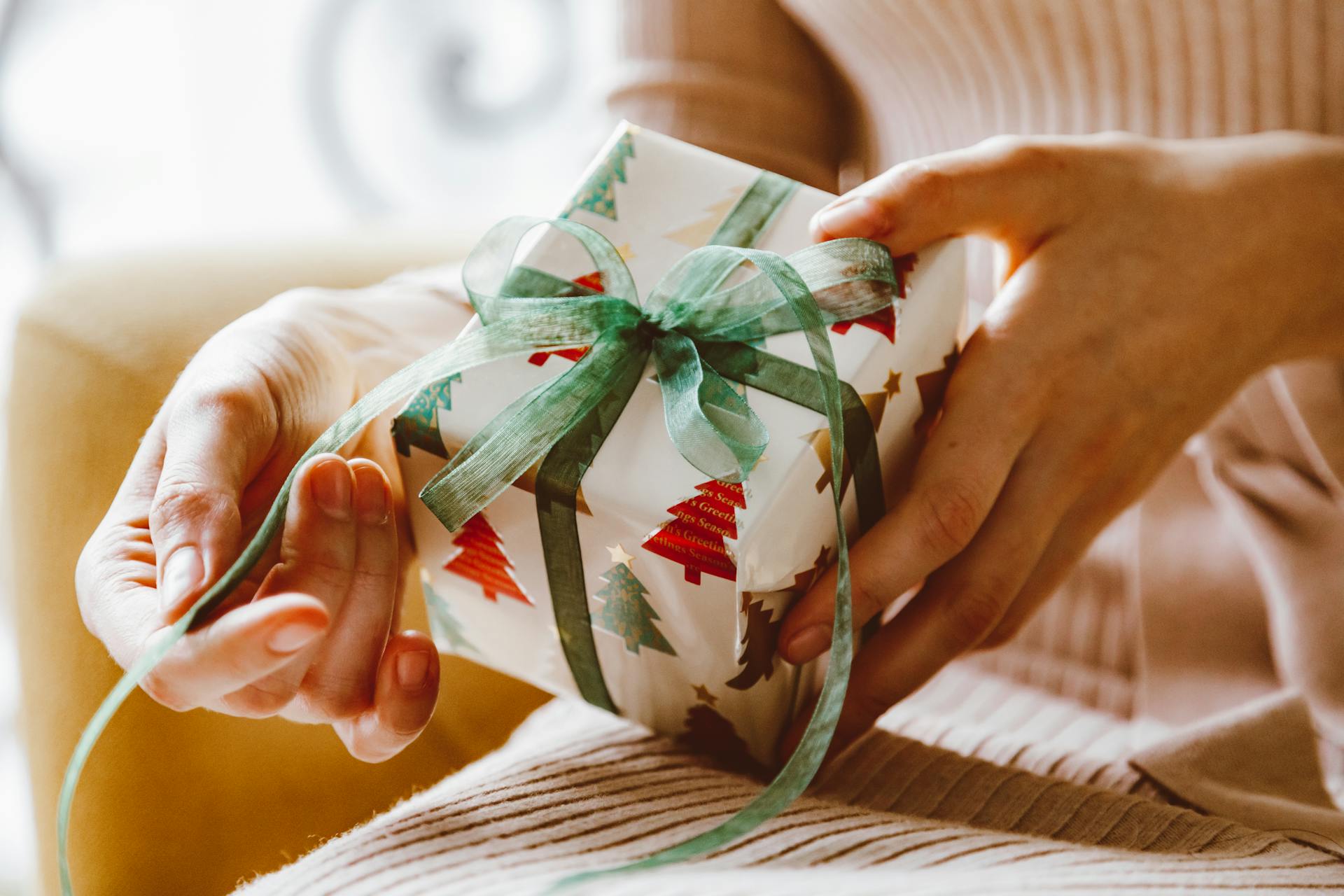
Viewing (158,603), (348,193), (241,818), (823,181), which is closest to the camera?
(158,603)

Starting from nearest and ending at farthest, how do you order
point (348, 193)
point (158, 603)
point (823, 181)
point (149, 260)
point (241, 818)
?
point (158, 603), point (241, 818), point (149, 260), point (823, 181), point (348, 193)

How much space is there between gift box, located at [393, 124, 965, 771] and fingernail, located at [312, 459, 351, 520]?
60 mm

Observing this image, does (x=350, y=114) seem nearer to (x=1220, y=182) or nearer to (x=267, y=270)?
(x=267, y=270)

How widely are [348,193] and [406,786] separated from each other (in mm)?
1223

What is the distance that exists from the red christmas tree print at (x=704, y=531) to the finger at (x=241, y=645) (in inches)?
5.5

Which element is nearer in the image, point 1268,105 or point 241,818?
point 241,818

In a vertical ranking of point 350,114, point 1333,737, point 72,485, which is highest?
point 350,114

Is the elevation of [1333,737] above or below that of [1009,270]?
below

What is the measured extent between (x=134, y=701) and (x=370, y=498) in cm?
23

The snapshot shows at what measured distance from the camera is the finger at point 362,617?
1.32ft

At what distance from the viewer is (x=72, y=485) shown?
1.86ft

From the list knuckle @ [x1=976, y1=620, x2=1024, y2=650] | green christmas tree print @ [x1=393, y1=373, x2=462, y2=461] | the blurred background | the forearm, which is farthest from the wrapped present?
the blurred background

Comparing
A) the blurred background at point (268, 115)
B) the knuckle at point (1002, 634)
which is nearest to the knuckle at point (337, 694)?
the knuckle at point (1002, 634)

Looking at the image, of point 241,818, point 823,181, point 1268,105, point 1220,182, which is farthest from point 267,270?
point 1268,105
